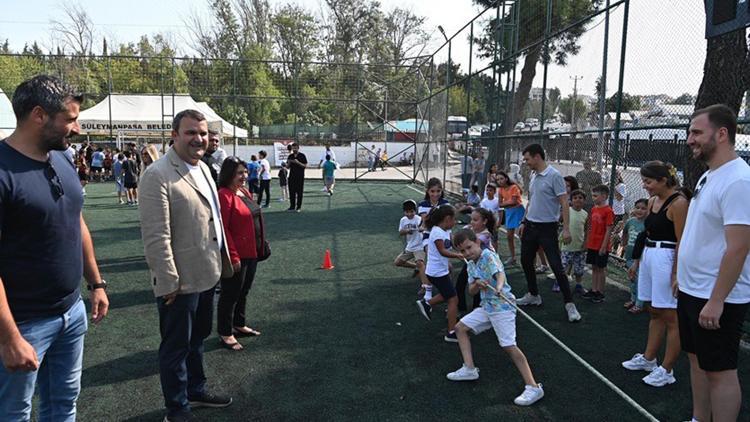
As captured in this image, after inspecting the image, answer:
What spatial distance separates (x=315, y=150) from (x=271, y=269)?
84.2 feet

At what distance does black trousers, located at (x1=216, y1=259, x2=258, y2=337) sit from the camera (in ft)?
15.4

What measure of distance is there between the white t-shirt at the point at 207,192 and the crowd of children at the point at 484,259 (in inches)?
70.3

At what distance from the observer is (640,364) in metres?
4.43

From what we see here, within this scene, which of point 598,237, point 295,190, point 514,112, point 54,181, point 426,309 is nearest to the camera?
point 54,181

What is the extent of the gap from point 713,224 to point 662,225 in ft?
4.49

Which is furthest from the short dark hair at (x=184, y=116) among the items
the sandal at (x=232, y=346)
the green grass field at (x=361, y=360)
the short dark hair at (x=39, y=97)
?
the sandal at (x=232, y=346)

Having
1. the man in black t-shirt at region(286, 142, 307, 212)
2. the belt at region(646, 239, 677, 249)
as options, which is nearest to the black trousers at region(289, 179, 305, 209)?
the man in black t-shirt at region(286, 142, 307, 212)

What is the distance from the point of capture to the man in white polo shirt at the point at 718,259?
2646mm

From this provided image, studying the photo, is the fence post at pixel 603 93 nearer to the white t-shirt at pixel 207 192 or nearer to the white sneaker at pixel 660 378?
the white sneaker at pixel 660 378

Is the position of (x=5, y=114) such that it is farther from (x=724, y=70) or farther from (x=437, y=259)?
(x=724, y=70)

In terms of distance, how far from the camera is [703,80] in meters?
7.04

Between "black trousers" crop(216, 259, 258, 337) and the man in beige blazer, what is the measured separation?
1200 mm

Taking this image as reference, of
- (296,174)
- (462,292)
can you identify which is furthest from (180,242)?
(296,174)

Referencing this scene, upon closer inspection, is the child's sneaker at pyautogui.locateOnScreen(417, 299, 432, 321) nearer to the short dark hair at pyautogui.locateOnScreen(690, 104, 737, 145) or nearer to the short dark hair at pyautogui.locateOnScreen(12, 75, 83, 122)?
the short dark hair at pyautogui.locateOnScreen(690, 104, 737, 145)
